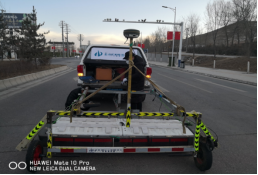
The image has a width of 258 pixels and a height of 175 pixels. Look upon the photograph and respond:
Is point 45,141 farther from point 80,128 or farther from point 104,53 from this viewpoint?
point 104,53

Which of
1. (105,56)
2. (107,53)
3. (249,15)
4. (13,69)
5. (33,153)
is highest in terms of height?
(249,15)

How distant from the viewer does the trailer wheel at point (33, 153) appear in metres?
2.89

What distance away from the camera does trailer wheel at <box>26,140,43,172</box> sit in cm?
289

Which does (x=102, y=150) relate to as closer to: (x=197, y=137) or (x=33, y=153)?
(x=33, y=153)

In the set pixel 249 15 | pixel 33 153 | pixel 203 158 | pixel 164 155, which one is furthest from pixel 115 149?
pixel 249 15

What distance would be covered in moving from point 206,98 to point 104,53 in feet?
16.0

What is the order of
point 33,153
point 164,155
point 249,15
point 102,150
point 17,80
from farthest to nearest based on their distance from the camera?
point 17,80
point 249,15
point 164,155
point 102,150
point 33,153

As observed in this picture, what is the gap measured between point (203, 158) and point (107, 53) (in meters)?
4.61

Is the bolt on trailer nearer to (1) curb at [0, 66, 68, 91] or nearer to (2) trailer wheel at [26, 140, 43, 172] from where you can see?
(2) trailer wheel at [26, 140, 43, 172]

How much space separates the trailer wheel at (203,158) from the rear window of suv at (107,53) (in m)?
4.10

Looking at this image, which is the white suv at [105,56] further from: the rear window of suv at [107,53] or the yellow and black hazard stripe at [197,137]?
the yellow and black hazard stripe at [197,137]

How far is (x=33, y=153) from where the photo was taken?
2.93 meters

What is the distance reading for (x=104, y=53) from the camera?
669cm

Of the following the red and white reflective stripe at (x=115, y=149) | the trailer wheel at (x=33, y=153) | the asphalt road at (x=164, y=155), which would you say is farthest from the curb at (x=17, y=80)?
the red and white reflective stripe at (x=115, y=149)
